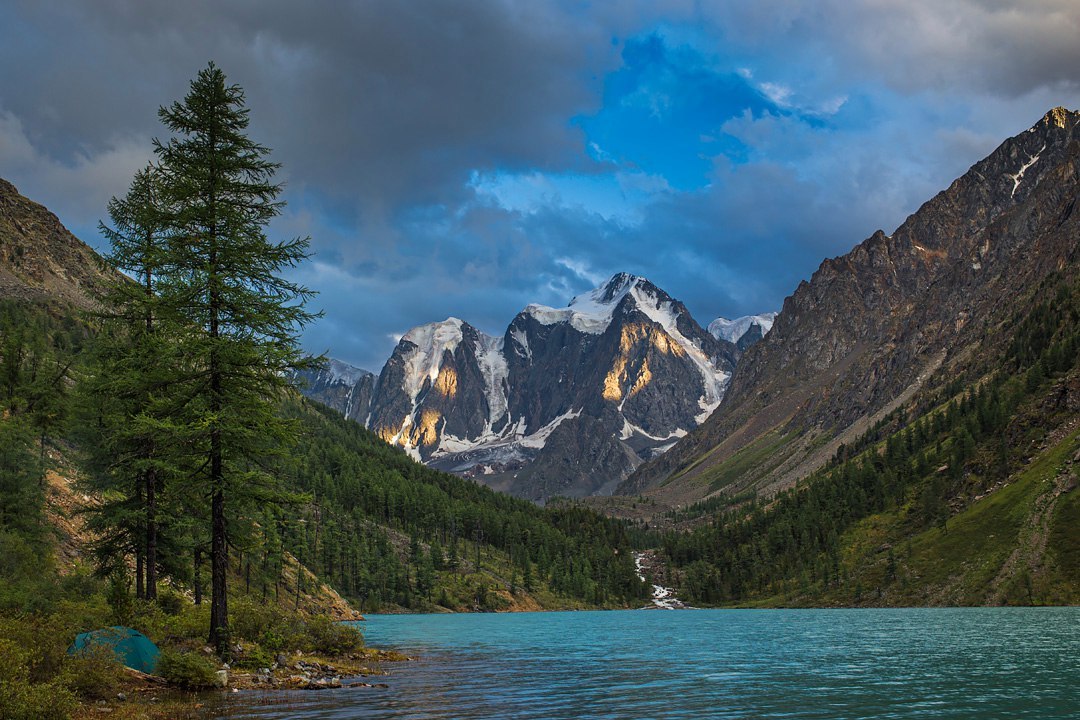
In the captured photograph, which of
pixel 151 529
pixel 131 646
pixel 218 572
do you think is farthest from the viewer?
pixel 151 529

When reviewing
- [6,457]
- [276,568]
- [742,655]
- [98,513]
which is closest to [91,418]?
[98,513]

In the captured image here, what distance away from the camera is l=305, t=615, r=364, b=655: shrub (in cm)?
5147

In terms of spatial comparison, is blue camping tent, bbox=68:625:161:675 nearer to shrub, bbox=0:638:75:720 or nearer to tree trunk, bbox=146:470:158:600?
shrub, bbox=0:638:75:720

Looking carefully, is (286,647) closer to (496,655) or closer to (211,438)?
(211,438)

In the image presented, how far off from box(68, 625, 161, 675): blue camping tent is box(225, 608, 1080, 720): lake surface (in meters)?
4.06

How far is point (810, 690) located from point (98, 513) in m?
42.8

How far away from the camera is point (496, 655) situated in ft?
219

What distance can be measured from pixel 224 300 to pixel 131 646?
51.8 feet

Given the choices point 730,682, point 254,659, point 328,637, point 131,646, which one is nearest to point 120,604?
point 131,646

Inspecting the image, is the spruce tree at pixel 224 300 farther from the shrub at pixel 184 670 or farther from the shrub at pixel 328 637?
the shrub at pixel 328 637

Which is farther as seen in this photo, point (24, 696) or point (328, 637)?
point (328, 637)

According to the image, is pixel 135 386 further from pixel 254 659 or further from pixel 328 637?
pixel 328 637

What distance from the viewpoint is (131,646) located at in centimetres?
3275

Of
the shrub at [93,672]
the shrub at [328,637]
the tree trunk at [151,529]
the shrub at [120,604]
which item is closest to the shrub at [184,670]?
the shrub at [93,672]
